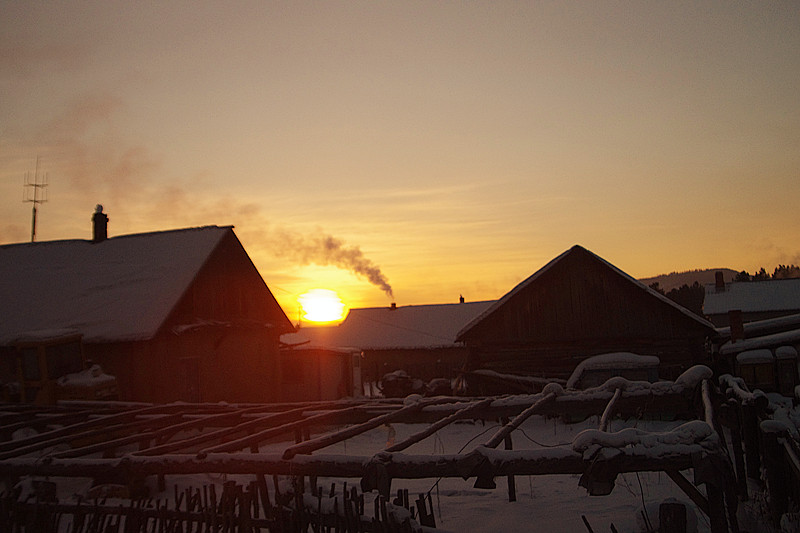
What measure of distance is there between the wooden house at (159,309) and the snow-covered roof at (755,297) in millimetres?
35816

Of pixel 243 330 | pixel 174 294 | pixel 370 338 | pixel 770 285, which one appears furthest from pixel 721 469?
pixel 770 285

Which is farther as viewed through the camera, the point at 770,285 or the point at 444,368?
the point at 770,285

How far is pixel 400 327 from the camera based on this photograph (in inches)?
1895

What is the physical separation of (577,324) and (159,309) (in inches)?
527

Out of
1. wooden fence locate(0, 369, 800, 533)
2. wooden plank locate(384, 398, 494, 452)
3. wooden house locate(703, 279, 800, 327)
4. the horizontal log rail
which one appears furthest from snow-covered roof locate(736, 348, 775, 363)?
wooden house locate(703, 279, 800, 327)

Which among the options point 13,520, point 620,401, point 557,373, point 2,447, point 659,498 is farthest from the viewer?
point 557,373

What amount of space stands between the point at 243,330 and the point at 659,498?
54.1ft

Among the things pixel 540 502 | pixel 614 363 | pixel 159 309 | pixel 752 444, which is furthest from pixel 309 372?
pixel 752 444

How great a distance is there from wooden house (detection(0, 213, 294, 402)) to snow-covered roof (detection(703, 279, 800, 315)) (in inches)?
1410

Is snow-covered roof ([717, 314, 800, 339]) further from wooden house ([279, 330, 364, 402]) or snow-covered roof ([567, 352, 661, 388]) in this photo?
wooden house ([279, 330, 364, 402])

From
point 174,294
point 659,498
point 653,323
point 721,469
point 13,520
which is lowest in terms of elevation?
point 659,498

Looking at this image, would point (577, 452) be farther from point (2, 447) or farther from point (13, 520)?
point (2, 447)

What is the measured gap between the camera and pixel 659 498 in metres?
10.6

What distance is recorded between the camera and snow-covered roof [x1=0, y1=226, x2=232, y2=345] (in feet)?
62.0
